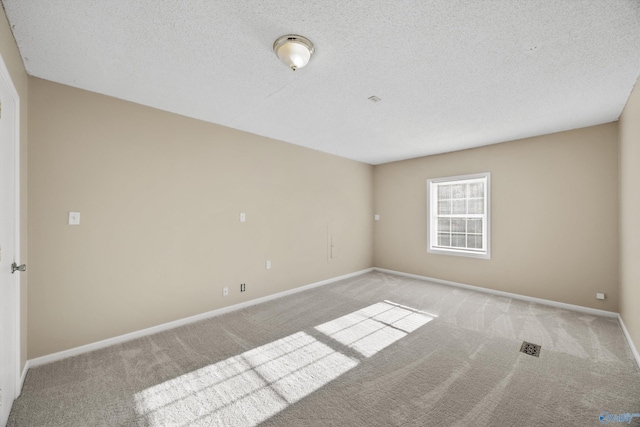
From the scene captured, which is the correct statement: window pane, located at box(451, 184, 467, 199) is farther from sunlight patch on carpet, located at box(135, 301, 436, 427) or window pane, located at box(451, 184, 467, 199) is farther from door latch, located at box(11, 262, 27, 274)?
door latch, located at box(11, 262, 27, 274)

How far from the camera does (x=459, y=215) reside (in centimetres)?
484

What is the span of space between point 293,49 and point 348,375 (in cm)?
255

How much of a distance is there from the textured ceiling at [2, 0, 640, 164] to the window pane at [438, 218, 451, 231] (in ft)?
7.23

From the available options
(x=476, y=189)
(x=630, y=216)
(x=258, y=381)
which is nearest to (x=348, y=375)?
(x=258, y=381)

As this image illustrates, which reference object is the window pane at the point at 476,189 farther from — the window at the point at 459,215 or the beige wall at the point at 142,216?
the beige wall at the point at 142,216

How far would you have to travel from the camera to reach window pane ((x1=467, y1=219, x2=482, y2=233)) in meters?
4.63

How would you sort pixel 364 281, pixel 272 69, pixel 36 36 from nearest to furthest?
pixel 36 36 → pixel 272 69 → pixel 364 281

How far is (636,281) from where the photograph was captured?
7.98 feet

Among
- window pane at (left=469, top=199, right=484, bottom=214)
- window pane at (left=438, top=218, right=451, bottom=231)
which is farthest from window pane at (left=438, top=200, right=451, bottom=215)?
window pane at (left=469, top=199, right=484, bottom=214)

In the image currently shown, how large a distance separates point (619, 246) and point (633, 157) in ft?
4.54

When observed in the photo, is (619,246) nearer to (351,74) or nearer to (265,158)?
(351,74)

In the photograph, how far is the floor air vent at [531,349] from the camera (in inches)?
98.4

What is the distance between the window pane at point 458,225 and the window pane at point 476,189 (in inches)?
19.9

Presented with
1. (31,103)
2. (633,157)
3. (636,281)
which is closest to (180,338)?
(31,103)
